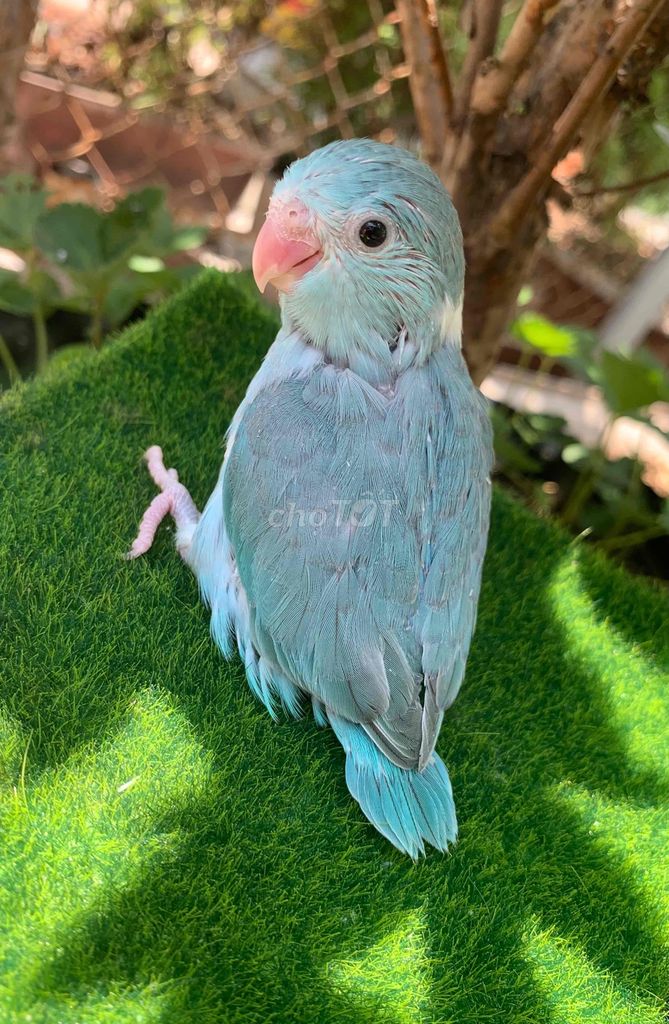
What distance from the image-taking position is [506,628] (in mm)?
1953

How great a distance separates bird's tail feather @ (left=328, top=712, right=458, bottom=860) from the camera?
145cm

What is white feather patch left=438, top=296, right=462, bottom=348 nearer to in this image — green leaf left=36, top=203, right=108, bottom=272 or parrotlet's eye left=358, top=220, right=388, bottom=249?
parrotlet's eye left=358, top=220, right=388, bottom=249

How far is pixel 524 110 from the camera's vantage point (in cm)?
207

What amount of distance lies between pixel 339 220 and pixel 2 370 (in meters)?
1.82

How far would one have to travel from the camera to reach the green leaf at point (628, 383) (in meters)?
2.40

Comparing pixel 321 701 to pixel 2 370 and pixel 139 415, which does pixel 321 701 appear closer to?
pixel 139 415

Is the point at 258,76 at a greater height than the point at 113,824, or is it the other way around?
the point at 258,76

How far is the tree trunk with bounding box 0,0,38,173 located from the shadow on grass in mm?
1996

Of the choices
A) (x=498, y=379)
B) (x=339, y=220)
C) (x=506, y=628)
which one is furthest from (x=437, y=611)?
(x=498, y=379)

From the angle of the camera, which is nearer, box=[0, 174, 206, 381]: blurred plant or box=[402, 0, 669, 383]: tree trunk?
box=[402, 0, 669, 383]: tree trunk

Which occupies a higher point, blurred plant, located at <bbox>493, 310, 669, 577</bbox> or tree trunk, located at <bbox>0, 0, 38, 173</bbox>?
tree trunk, located at <bbox>0, 0, 38, 173</bbox>

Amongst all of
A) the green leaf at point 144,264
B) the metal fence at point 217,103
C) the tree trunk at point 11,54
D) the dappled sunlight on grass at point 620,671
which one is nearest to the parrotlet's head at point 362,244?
the dappled sunlight on grass at point 620,671

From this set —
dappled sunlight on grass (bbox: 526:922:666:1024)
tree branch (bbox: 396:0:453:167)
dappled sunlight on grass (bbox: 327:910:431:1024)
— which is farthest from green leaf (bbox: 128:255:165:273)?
dappled sunlight on grass (bbox: 526:922:666:1024)

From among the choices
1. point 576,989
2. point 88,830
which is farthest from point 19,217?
point 576,989
